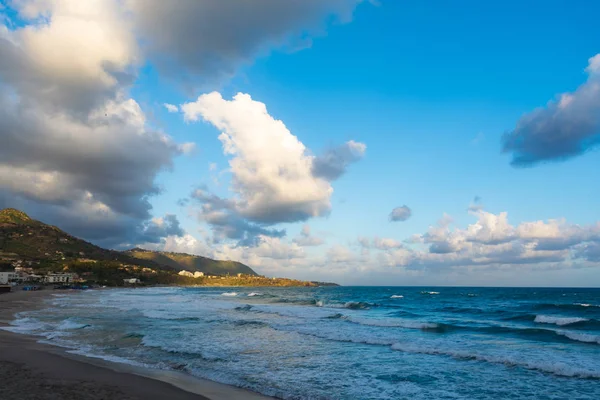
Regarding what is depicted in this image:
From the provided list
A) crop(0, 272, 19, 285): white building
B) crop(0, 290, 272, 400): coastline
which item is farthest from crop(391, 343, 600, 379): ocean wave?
crop(0, 272, 19, 285): white building

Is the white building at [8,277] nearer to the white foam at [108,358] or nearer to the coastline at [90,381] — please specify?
the white foam at [108,358]

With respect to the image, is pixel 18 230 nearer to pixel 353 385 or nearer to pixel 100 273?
pixel 100 273

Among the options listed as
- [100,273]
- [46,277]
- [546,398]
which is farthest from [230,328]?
[100,273]

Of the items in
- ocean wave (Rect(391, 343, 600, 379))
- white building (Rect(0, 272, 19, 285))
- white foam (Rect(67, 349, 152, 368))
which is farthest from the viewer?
white building (Rect(0, 272, 19, 285))

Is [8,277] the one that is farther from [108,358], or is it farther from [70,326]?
[108,358]

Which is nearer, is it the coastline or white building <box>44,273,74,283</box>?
the coastline

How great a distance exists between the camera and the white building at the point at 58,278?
117 metres

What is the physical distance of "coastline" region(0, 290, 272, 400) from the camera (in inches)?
396

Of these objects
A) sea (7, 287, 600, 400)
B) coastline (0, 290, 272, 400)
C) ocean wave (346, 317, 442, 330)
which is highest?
coastline (0, 290, 272, 400)

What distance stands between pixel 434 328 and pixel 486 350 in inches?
380

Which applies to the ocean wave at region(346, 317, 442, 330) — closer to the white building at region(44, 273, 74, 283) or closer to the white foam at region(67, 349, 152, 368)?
the white foam at region(67, 349, 152, 368)

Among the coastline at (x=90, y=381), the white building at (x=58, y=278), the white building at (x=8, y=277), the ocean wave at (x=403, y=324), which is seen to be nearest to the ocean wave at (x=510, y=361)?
the ocean wave at (x=403, y=324)

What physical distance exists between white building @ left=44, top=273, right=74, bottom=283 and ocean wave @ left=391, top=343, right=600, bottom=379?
12769 cm

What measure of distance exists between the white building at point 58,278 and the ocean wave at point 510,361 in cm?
12769
